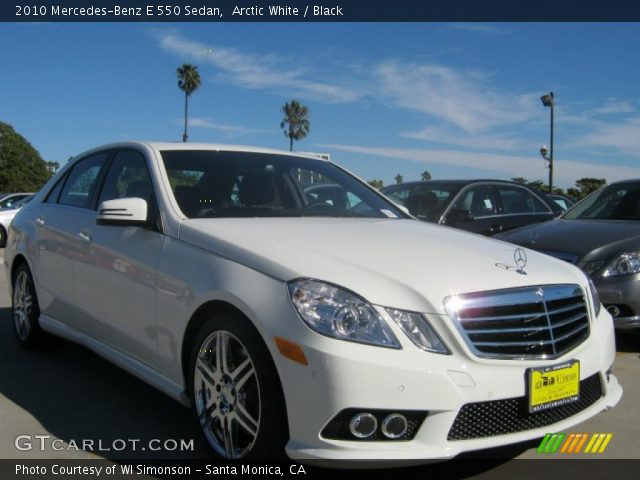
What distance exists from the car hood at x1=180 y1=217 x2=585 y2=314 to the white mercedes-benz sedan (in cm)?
1

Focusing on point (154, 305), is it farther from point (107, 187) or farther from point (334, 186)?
point (334, 186)

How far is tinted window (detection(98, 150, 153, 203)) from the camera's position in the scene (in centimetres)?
399

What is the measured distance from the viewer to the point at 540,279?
3072mm

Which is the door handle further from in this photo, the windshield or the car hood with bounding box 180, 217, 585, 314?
the windshield

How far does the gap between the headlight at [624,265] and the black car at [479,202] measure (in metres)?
2.81

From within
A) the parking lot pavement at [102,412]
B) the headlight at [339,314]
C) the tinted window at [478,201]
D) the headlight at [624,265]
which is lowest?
the parking lot pavement at [102,412]

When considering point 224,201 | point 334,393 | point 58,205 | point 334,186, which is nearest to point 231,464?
point 334,393

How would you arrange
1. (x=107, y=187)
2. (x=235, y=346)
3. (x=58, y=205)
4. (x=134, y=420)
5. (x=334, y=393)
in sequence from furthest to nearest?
(x=58, y=205)
(x=107, y=187)
(x=134, y=420)
(x=235, y=346)
(x=334, y=393)

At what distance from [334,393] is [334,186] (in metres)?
2.27

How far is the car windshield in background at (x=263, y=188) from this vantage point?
3.81m
